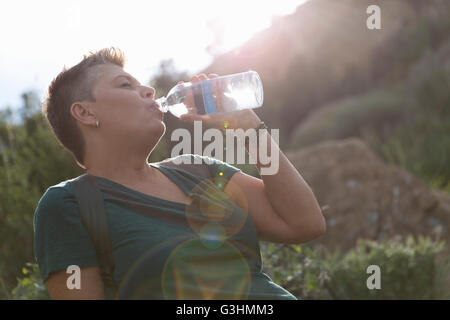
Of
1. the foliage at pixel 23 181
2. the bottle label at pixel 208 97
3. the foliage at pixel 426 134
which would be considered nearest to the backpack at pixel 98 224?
the bottle label at pixel 208 97

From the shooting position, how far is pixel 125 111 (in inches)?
101

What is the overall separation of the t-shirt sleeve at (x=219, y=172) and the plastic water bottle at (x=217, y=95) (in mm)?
270

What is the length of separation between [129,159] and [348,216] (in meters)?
3.95

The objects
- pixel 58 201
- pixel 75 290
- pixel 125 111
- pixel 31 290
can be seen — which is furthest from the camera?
pixel 31 290

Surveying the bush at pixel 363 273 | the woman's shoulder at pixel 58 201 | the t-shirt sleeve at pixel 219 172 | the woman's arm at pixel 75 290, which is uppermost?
the t-shirt sleeve at pixel 219 172

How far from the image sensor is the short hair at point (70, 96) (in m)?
2.63

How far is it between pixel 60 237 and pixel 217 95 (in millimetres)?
1269

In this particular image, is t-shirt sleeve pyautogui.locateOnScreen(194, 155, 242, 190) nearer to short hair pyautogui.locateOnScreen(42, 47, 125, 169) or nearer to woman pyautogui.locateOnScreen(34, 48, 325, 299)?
woman pyautogui.locateOnScreen(34, 48, 325, 299)

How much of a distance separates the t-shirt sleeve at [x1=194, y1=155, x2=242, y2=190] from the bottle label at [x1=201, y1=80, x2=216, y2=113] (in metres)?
0.26

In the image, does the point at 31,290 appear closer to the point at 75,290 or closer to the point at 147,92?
the point at 75,290

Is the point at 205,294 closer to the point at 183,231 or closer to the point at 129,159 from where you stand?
the point at 183,231

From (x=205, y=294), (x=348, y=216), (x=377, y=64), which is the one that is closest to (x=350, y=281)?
(x=348, y=216)

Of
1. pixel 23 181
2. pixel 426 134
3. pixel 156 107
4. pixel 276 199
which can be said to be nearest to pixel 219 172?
pixel 276 199

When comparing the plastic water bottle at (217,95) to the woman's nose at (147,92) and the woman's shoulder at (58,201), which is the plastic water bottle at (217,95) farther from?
the woman's shoulder at (58,201)
